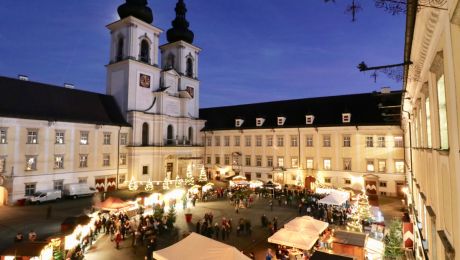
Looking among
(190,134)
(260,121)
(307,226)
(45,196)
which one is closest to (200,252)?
(307,226)

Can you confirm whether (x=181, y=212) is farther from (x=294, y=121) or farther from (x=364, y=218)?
(x=294, y=121)

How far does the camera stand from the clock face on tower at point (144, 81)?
41219 millimetres

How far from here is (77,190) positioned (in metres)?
31.5

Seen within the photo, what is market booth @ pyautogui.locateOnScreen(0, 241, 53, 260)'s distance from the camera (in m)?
11.1

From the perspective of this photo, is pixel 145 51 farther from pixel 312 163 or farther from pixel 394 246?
pixel 394 246

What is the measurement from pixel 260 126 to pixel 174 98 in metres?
15.5

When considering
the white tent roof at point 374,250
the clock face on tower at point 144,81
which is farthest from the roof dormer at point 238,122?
the white tent roof at point 374,250

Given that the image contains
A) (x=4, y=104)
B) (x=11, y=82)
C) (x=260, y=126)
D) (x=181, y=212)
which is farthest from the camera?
(x=260, y=126)

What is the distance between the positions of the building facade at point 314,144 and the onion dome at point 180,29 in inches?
678

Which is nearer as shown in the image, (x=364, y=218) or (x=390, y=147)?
(x=364, y=218)

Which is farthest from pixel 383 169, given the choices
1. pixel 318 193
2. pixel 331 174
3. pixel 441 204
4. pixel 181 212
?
pixel 441 204

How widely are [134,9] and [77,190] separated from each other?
2746 cm

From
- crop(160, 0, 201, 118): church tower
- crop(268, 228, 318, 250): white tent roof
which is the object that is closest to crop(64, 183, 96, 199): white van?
crop(160, 0, 201, 118): church tower

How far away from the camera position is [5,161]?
26922mm
